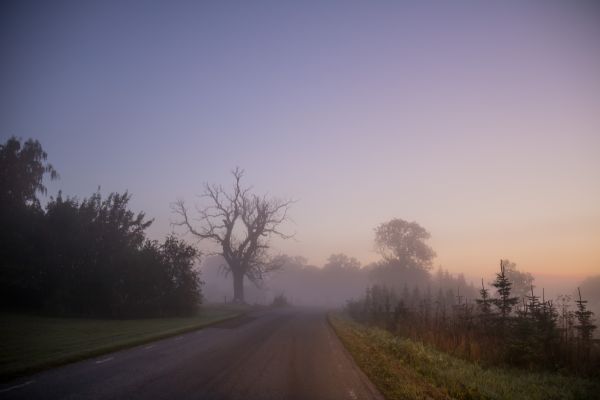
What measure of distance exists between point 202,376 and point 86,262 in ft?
73.4

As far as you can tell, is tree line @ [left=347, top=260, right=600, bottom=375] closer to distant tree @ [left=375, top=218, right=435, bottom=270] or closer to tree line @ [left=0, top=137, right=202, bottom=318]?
tree line @ [left=0, top=137, right=202, bottom=318]

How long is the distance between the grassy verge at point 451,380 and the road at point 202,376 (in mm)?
573

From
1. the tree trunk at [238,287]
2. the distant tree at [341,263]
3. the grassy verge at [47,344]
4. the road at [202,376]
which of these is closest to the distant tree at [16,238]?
the grassy verge at [47,344]

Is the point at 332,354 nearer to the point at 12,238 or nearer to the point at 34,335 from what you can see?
the point at 34,335

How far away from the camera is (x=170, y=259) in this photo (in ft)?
Result: 99.4

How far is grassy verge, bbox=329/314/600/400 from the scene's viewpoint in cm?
773

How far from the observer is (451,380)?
855 centimetres

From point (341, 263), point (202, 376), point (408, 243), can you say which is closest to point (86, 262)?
point (202, 376)

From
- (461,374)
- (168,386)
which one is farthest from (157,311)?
(461,374)

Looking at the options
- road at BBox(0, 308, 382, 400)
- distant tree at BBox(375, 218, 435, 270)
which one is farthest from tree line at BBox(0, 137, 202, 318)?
distant tree at BBox(375, 218, 435, 270)

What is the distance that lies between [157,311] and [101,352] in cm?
1764

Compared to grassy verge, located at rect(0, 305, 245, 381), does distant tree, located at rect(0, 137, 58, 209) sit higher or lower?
higher

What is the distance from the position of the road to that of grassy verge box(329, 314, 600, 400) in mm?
573

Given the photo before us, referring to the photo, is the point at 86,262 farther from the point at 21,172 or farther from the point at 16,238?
the point at 21,172
